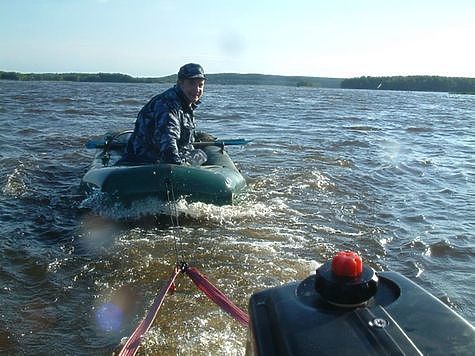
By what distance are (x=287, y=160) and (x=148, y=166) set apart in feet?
16.6

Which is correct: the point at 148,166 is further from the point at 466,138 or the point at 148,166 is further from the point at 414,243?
the point at 466,138

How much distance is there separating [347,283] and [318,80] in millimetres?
97982

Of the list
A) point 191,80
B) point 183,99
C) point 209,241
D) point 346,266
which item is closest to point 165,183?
point 209,241

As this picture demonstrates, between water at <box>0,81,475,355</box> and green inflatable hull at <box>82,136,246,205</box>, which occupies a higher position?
green inflatable hull at <box>82,136,246,205</box>

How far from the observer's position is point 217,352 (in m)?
3.05

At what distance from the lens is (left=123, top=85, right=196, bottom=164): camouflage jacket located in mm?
5965

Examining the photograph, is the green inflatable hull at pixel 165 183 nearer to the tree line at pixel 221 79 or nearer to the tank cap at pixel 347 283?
the tank cap at pixel 347 283

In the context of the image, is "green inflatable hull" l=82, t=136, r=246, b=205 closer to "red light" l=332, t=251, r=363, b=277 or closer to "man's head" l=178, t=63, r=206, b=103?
"man's head" l=178, t=63, r=206, b=103

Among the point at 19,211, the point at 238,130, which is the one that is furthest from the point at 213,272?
the point at 238,130

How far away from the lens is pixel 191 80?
606 cm

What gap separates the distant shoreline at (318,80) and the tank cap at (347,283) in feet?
260

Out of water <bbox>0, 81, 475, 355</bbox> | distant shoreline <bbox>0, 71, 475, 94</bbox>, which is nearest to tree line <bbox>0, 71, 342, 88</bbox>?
distant shoreline <bbox>0, 71, 475, 94</bbox>

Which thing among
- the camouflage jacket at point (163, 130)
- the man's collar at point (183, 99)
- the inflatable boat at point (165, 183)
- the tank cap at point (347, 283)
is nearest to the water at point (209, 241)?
the inflatable boat at point (165, 183)

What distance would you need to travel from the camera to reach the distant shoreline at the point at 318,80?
80.4 metres
